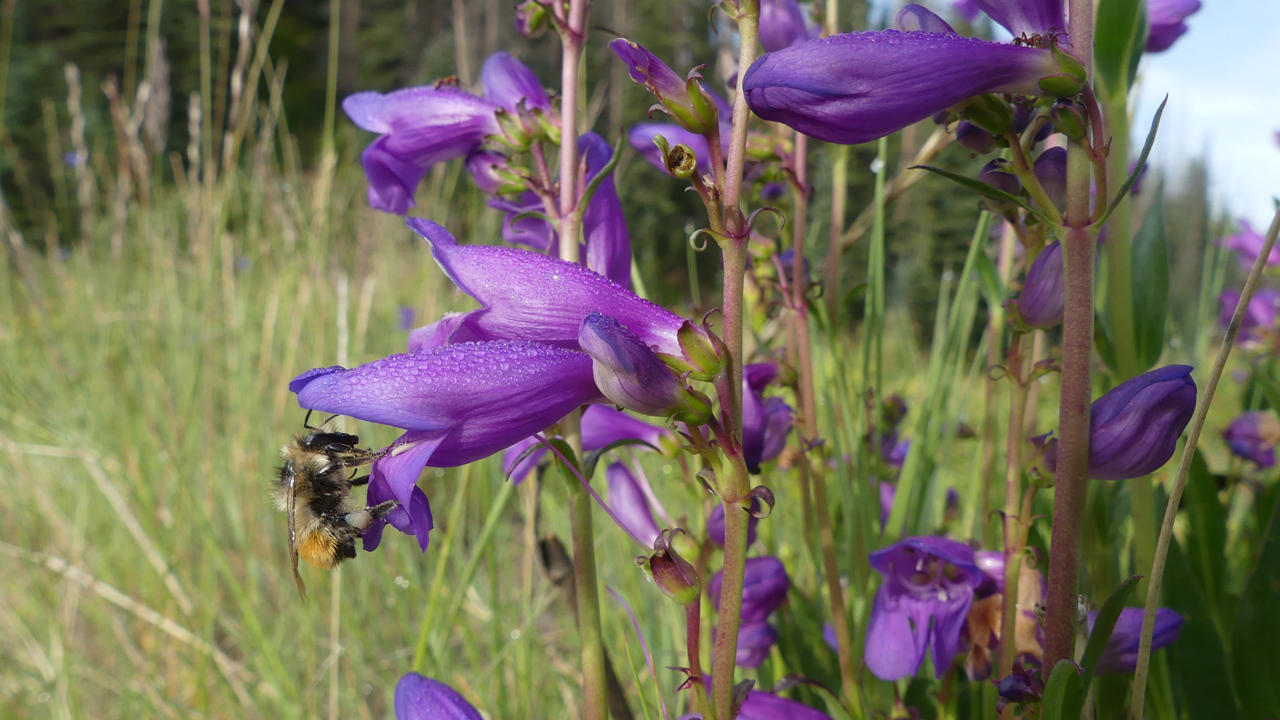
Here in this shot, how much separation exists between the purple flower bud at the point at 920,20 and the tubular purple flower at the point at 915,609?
48 cm

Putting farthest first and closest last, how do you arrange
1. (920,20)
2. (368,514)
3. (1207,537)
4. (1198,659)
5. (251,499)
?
1. (251,499)
2. (1207,537)
3. (1198,659)
4. (368,514)
5. (920,20)

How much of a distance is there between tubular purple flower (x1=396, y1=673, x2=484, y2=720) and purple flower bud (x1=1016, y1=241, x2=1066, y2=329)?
598mm

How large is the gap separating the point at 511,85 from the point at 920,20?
1.53ft

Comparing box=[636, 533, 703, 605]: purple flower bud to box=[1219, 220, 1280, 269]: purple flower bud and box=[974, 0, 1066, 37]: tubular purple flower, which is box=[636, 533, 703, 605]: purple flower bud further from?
box=[1219, 220, 1280, 269]: purple flower bud

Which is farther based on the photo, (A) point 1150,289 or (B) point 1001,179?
(A) point 1150,289

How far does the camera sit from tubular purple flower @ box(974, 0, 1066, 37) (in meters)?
0.59

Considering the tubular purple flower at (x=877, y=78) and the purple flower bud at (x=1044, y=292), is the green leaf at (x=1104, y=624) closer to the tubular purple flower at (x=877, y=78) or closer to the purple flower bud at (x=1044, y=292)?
the purple flower bud at (x=1044, y=292)

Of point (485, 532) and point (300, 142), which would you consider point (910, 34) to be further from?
point (300, 142)

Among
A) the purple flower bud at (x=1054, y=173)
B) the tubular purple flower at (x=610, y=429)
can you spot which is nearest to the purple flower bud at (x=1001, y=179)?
the purple flower bud at (x=1054, y=173)

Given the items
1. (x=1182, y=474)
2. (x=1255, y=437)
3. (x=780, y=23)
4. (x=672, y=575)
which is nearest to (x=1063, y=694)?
(x=1182, y=474)

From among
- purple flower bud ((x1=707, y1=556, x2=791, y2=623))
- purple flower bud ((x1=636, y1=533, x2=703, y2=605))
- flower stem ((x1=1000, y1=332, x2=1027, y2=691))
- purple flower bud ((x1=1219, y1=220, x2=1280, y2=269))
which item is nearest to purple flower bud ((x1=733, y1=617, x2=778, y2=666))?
purple flower bud ((x1=707, y1=556, x2=791, y2=623))

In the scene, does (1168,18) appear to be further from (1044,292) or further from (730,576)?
(730,576)

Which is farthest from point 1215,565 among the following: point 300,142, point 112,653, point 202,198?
point 300,142

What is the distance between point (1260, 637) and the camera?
2.74 feet
